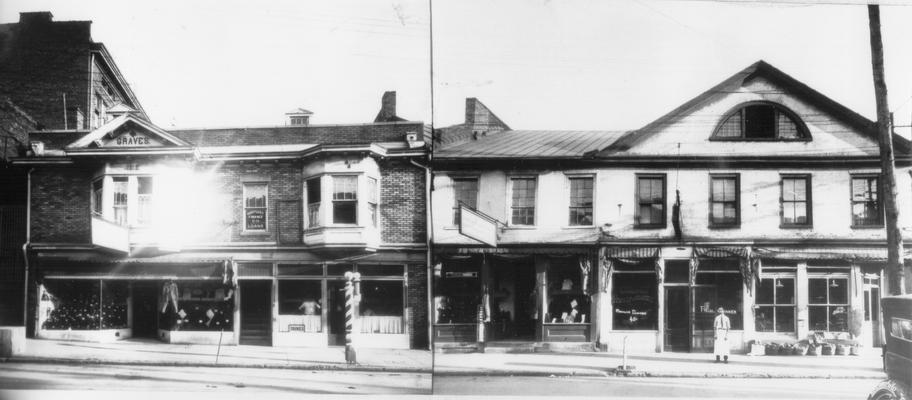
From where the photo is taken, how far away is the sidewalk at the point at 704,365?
548cm

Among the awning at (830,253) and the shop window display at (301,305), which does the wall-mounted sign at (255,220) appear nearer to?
the shop window display at (301,305)

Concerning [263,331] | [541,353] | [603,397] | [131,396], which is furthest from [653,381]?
[131,396]

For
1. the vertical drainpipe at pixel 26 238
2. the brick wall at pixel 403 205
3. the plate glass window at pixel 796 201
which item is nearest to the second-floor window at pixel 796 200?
the plate glass window at pixel 796 201

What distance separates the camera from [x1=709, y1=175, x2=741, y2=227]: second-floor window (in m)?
5.39

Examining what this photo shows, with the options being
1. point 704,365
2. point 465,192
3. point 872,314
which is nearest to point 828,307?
point 872,314

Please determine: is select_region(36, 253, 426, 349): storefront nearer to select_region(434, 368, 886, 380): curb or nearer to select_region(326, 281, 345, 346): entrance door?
select_region(326, 281, 345, 346): entrance door

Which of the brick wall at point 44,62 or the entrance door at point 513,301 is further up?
the brick wall at point 44,62

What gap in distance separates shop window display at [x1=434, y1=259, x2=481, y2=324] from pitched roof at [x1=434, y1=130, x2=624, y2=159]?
897mm

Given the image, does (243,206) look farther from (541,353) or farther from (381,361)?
(541,353)

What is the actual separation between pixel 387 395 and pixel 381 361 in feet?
0.98

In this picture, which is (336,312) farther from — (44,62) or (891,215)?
(891,215)

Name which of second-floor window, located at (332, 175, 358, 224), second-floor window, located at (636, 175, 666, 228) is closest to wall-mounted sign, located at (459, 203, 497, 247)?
second-floor window, located at (332, 175, 358, 224)

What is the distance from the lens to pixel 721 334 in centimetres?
545

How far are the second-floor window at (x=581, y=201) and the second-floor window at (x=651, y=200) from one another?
389 mm
